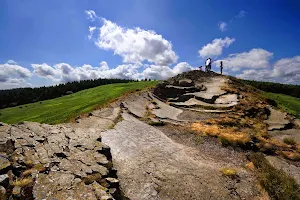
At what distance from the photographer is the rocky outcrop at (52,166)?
870cm

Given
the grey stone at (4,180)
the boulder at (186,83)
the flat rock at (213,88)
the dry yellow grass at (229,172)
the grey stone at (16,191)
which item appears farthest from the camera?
the boulder at (186,83)

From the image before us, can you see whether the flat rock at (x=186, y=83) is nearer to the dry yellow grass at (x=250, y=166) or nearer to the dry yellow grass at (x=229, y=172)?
the dry yellow grass at (x=250, y=166)

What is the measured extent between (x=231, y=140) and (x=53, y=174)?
1346cm

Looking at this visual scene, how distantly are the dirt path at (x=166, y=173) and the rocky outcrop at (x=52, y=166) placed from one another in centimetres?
115

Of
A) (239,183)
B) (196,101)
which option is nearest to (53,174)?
(239,183)

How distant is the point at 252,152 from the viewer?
1628 cm

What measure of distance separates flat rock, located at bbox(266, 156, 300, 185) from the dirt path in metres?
2.72

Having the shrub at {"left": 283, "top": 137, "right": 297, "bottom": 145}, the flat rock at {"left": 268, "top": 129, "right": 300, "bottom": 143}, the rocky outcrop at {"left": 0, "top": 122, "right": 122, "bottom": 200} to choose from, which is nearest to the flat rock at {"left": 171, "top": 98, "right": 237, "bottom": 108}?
the flat rock at {"left": 268, "top": 129, "right": 300, "bottom": 143}

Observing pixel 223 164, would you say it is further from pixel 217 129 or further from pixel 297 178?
pixel 217 129

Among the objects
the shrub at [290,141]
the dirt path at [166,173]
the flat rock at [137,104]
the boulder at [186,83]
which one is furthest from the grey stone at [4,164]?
the boulder at [186,83]

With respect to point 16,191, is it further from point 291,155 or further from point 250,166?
point 291,155

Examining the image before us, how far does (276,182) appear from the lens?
1180 cm

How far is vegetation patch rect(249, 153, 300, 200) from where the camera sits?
35.7ft

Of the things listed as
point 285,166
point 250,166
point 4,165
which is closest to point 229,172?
point 250,166
